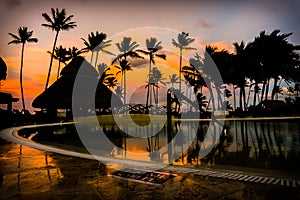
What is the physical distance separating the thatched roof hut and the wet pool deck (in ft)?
71.5

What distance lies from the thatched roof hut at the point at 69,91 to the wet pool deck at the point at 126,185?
21806 millimetres

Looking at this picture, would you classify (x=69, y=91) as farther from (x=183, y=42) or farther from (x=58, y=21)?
(x=183, y=42)

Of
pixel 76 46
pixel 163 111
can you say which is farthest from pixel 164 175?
pixel 76 46

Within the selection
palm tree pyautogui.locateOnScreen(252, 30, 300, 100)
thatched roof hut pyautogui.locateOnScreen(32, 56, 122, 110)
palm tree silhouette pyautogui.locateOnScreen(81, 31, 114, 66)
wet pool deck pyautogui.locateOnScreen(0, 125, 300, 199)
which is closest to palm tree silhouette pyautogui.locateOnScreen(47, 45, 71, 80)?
palm tree silhouette pyautogui.locateOnScreen(81, 31, 114, 66)

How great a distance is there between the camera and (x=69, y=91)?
27.3 metres

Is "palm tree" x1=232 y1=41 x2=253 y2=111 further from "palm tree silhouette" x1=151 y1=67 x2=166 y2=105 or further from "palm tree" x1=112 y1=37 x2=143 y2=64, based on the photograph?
"palm tree silhouette" x1=151 y1=67 x2=166 y2=105

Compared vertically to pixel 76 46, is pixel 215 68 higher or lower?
lower

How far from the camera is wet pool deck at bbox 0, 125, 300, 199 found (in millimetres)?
3637

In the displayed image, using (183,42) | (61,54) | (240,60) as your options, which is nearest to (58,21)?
(61,54)

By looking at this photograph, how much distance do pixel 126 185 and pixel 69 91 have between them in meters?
24.7

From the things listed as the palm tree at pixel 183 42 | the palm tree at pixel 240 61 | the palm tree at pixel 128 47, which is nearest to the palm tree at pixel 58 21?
the palm tree at pixel 128 47

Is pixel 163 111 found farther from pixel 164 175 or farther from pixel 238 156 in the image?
pixel 164 175

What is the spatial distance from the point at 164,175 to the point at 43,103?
24.1 meters

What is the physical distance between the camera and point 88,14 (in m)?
20.7
